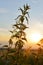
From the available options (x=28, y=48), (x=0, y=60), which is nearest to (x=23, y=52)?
(x=28, y=48)

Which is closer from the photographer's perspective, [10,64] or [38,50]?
[10,64]

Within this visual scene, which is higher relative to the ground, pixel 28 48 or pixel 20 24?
pixel 20 24

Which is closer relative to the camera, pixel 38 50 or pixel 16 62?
pixel 16 62

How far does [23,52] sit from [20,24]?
0.80m

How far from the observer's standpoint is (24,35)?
746 centimetres

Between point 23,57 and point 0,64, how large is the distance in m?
0.76

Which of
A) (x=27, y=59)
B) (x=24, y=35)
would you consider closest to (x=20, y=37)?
(x=24, y=35)

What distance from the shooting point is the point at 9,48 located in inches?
305

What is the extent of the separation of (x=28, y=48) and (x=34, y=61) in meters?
0.42

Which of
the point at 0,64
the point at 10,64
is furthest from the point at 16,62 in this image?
the point at 0,64

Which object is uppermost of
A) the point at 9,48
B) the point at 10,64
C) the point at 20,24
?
the point at 20,24

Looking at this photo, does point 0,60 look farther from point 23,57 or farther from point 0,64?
point 23,57

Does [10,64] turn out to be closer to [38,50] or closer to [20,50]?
[20,50]

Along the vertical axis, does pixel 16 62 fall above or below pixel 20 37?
below
